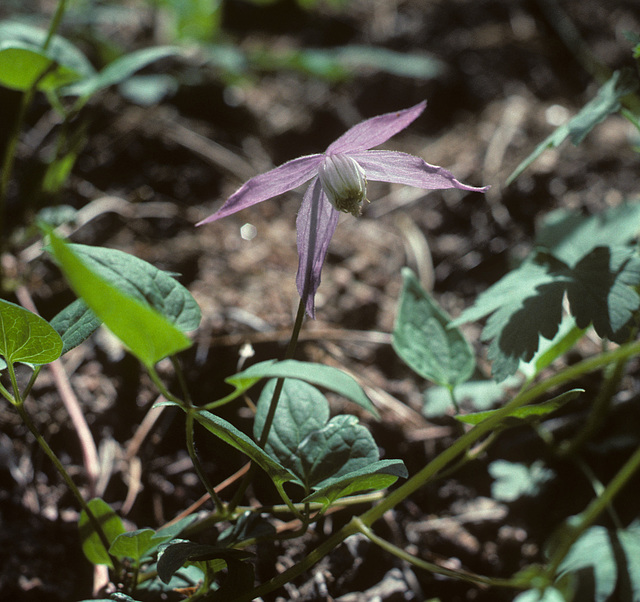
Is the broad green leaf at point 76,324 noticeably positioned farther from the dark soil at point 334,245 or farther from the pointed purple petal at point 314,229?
the dark soil at point 334,245

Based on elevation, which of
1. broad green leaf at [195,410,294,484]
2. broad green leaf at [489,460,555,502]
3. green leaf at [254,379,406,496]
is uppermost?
broad green leaf at [195,410,294,484]

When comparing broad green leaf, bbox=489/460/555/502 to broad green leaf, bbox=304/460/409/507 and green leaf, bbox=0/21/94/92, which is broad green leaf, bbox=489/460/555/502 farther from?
green leaf, bbox=0/21/94/92

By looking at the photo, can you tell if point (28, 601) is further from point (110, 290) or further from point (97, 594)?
point (110, 290)

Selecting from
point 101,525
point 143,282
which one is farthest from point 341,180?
point 101,525

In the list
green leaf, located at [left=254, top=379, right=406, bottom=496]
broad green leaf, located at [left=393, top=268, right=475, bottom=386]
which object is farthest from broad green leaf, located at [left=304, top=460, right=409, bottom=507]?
broad green leaf, located at [left=393, top=268, right=475, bottom=386]

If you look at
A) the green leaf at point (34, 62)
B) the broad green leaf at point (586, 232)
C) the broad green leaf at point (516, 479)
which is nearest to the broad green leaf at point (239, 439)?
the broad green leaf at point (516, 479)

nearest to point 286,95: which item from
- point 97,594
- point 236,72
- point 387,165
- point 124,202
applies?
point 236,72
